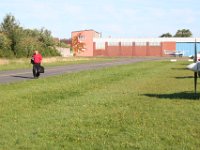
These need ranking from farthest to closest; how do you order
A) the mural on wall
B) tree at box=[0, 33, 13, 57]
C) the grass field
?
the mural on wall
tree at box=[0, 33, 13, 57]
the grass field

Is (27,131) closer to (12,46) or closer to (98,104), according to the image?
(98,104)

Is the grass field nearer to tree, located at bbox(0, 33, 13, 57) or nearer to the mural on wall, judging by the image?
tree, located at bbox(0, 33, 13, 57)

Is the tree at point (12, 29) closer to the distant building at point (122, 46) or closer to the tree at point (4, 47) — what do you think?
the tree at point (4, 47)

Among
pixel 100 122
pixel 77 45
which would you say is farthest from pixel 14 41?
pixel 77 45

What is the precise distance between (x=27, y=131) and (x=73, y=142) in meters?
1.40

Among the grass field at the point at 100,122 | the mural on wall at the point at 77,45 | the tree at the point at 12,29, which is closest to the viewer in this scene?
the grass field at the point at 100,122

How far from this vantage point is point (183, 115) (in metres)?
11.5

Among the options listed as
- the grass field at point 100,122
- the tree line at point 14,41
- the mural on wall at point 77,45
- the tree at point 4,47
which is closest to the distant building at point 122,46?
the mural on wall at point 77,45

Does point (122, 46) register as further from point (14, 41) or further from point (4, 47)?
point (4, 47)

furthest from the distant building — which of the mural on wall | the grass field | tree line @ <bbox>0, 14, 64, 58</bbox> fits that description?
the grass field

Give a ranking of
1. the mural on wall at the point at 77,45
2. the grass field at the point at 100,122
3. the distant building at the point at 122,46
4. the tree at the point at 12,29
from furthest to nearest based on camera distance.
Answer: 1. the mural on wall at the point at 77,45
2. the distant building at the point at 122,46
3. the tree at the point at 12,29
4. the grass field at the point at 100,122

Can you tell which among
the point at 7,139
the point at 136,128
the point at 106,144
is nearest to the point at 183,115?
the point at 136,128

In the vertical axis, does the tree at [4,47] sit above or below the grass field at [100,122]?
above

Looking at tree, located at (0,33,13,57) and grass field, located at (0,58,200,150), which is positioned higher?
tree, located at (0,33,13,57)
